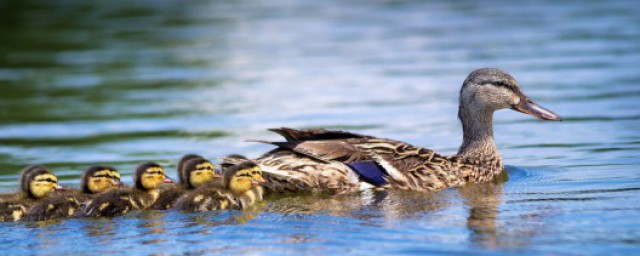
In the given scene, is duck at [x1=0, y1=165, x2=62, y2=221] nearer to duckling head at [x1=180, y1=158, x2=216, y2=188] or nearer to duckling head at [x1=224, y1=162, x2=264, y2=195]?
duckling head at [x1=180, y1=158, x2=216, y2=188]

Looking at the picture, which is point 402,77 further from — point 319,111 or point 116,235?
point 116,235

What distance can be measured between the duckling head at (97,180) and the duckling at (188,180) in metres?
0.39

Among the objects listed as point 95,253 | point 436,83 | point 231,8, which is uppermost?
point 231,8

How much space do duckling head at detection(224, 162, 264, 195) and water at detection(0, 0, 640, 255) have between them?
0.80ft

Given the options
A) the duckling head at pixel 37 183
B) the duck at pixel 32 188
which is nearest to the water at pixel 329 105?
the duck at pixel 32 188

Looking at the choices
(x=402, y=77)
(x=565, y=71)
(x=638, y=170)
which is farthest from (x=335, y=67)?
(x=638, y=170)

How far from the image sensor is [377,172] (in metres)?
9.67

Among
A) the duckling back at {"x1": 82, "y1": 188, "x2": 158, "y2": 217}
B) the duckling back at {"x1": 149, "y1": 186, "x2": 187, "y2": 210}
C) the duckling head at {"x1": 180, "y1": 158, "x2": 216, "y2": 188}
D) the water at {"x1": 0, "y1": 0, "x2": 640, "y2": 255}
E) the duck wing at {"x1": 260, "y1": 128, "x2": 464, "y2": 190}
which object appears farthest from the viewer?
the duck wing at {"x1": 260, "y1": 128, "x2": 464, "y2": 190}

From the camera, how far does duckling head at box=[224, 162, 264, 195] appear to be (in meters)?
8.98

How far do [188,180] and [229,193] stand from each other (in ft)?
1.22

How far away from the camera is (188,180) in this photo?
9.19m

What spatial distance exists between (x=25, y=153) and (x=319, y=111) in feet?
11.8

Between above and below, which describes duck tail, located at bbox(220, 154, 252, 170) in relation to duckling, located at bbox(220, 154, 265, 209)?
above

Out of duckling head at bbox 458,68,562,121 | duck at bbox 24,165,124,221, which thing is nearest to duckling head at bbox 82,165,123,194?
duck at bbox 24,165,124,221
